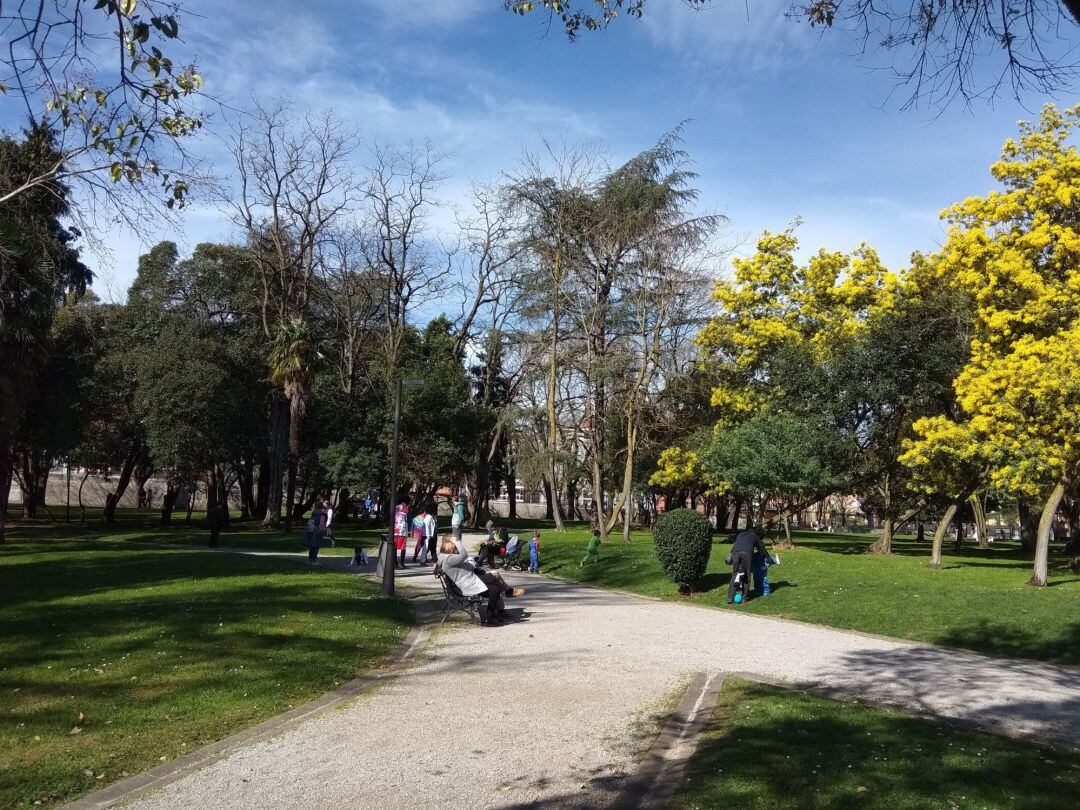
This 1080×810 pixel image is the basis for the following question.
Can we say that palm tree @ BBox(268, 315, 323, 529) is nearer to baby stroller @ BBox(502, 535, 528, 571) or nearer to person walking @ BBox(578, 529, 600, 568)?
baby stroller @ BBox(502, 535, 528, 571)

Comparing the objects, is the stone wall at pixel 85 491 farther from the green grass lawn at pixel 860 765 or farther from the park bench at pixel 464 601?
the green grass lawn at pixel 860 765

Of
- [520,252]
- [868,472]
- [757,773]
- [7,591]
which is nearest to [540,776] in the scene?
[757,773]

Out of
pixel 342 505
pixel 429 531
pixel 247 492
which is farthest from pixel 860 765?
pixel 247 492

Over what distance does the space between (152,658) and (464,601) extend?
175 inches

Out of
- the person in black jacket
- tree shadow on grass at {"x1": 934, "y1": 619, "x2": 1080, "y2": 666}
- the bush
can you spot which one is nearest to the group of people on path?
the bush

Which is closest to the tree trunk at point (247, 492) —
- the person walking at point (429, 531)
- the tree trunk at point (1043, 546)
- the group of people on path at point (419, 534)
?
the group of people on path at point (419, 534)

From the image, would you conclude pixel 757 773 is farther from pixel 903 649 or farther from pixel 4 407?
pixel 4 407

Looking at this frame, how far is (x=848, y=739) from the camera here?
5.91 meters

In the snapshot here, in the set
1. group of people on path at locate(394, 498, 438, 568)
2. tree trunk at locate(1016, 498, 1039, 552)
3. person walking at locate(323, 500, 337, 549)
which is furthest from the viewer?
tree trunk at locate(1016, 498, 1039, 552)

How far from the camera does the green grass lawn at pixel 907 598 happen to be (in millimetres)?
11078

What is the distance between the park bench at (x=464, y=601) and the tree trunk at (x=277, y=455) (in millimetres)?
26906

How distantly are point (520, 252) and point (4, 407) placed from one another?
21451 millimetres

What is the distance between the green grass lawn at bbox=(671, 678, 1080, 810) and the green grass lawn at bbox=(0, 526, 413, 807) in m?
3.54

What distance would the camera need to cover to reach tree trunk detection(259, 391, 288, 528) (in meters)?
36.8
